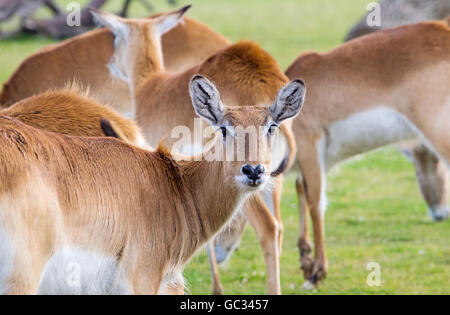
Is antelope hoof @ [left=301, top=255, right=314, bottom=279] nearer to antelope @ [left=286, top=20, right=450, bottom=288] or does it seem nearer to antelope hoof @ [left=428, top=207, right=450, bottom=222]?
antelope @ [left=286, top=20, right=450, bottom=288]

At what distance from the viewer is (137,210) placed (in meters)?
4.07

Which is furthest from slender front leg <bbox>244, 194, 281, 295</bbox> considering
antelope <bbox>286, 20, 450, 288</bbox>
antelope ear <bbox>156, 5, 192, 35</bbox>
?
antelope ear <bbox>156, 5, 192, 35</bbox>

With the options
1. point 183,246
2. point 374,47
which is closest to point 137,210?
point 183,246

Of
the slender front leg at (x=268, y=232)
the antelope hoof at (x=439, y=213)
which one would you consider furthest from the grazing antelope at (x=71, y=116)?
the antelope hoof at (x=439, y=213)

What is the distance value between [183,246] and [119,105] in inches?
179

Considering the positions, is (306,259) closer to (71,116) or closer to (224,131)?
(71,116)

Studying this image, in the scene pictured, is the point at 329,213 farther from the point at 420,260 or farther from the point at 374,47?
the point at 374,47

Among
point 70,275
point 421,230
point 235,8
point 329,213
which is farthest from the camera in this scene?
point 235,8

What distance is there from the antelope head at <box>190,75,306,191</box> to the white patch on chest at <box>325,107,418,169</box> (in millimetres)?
2299

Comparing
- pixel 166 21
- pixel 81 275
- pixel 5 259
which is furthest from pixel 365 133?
pixel 5 259

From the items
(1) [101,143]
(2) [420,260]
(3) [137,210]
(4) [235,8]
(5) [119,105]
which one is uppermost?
(4) [235,8]

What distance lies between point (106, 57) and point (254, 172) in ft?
16.0

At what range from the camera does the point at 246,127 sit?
424 centimetres

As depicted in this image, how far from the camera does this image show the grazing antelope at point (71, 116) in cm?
498
